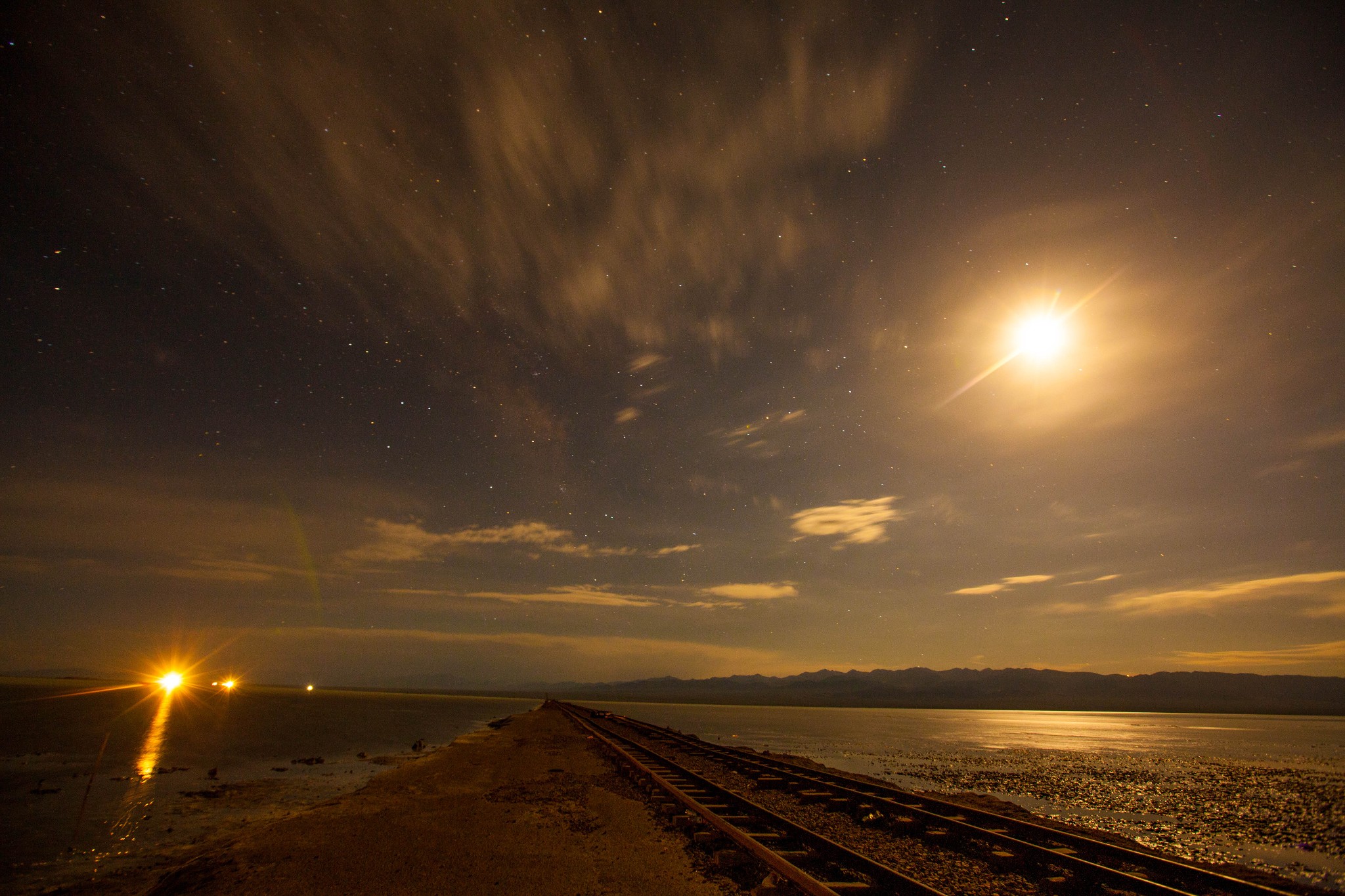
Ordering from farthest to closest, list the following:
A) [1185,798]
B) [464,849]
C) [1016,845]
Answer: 1. [1185,798]
2. [464,849]
3. [1016,845]

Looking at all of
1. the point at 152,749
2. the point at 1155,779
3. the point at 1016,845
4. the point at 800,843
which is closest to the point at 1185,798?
the point at 1155,779

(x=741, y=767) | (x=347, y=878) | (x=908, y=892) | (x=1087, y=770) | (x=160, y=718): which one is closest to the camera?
(x=908, y=892)

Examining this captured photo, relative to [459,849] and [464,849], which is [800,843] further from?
[459,849]

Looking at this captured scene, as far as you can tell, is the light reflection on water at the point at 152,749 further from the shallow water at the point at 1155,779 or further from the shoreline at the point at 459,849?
the shallow water at the point at 1155,779

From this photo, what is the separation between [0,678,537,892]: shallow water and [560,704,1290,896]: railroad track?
13960 millimetres

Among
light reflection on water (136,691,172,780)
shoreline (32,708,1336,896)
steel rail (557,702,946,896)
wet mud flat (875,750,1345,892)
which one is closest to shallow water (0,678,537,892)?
light reflection on water (136,691,172,780)

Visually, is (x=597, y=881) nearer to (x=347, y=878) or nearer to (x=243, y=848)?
(x=347, y=878)

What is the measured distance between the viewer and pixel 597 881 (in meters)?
8.26

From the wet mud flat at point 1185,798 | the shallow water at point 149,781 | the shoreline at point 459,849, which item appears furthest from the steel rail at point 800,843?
the shallow water at point 149,781

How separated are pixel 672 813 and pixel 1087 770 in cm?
2739

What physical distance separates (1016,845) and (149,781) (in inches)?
1278

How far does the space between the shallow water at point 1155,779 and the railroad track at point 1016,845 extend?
3.98 m

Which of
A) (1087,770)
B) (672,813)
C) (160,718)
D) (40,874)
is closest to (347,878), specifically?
(672,813)

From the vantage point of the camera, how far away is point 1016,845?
9.69m
